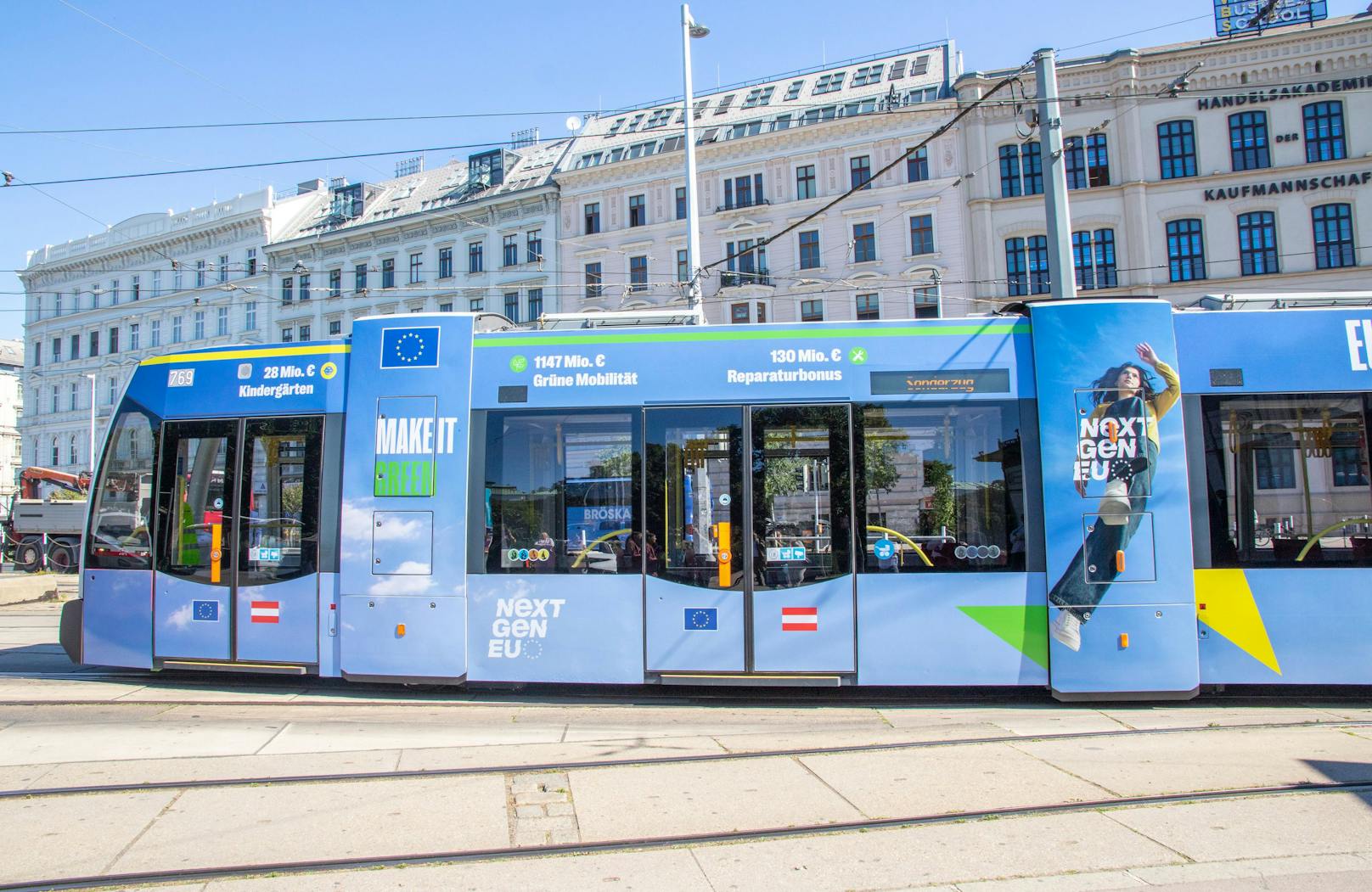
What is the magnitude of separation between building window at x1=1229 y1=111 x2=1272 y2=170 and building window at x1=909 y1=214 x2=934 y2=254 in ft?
33.4

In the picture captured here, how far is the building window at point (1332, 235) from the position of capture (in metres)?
31.8

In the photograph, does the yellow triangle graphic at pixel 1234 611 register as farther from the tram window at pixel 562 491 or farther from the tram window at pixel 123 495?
the tram window at pixel 123 495

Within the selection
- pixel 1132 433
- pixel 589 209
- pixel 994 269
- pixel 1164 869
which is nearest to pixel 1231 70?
pixel 994 269

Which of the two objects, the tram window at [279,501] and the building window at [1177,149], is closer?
the tram window at [279,501]

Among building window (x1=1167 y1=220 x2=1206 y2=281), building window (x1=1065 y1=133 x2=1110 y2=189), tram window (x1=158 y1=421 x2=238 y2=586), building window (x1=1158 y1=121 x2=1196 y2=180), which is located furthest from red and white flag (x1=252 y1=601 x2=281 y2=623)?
building window (x1=1158 y1=121 x2=1196 y2=180)

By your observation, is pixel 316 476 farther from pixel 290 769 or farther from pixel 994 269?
pixel 994 269

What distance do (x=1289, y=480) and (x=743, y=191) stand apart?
3288 cm

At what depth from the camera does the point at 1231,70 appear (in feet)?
106

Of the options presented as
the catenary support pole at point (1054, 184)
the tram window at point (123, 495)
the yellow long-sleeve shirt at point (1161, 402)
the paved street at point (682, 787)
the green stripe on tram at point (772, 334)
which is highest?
the catenary support pole at point (1054, 184)

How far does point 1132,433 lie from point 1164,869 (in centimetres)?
424

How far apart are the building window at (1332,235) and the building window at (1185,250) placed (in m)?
3.39

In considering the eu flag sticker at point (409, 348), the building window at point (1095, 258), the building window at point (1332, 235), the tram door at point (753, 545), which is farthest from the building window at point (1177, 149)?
the eu flag sticker at point (409, 348)

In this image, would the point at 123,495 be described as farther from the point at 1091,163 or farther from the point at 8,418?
the point at 8,418

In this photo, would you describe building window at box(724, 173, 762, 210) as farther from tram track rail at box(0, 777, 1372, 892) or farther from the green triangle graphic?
tram track rail at box(0, 777, 1372, 892)
